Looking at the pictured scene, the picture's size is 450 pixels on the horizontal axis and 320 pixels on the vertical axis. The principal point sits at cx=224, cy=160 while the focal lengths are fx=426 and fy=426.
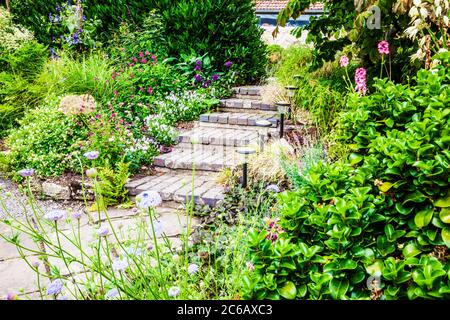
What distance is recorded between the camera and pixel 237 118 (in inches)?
249

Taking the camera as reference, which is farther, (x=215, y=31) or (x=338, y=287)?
(x=215, y=31)

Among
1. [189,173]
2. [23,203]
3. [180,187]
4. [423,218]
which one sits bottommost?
[23,203]

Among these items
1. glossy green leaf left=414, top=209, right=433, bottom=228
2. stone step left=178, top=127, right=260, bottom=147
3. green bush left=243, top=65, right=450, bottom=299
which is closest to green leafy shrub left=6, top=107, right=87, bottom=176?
stone step left=178, top=127, right=260, bottom=147

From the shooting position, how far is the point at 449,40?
357cm

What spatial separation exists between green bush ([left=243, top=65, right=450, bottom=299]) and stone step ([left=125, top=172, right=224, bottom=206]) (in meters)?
2.63

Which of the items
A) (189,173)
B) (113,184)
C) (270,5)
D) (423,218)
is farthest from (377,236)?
(270,5)

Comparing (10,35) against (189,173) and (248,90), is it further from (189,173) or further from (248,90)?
(189,173)

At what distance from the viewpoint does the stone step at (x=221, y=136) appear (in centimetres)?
555

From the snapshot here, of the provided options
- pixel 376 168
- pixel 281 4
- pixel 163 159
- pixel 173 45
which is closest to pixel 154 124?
pixel 163 159

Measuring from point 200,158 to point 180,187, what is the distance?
92 centimetres

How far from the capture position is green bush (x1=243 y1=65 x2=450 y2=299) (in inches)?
52.7

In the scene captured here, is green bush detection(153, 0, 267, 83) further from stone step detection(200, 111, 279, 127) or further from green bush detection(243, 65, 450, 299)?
green bush detection(243, 65, 450, 299)
